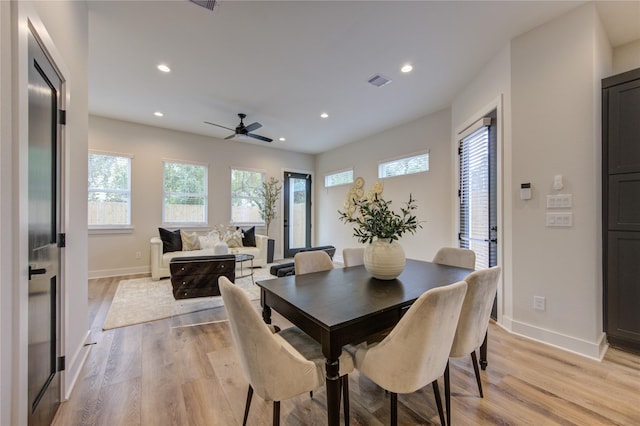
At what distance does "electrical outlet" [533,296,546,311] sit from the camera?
2473 mm

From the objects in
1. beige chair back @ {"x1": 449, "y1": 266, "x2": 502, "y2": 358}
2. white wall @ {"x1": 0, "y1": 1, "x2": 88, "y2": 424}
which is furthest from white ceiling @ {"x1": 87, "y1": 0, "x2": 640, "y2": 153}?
beige chair back @ {"x1": 449, "y1": 266, "x2": 502, "y2": 358}

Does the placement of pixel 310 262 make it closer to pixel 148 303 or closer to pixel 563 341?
pixel 563 341

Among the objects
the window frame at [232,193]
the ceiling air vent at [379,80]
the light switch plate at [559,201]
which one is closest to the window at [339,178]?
the window frame at [232,193]

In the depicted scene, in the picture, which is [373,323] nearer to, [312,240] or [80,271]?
[80,271]

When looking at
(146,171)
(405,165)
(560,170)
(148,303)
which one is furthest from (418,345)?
(146,171)

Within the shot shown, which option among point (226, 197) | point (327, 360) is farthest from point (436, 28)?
point (226, 197)

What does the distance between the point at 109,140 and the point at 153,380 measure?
478 cm

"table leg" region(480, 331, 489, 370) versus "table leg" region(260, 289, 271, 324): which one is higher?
"table leg" region(260, 289, 271, 324)

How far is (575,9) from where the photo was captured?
2301 mm

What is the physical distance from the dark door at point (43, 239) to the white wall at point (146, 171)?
13.0 ft

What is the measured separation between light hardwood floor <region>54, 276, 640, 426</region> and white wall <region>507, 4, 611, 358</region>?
0.30 meters

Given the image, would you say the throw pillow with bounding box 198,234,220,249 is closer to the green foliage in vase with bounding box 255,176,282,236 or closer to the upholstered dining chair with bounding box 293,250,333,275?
the green foliage in vase with bounding box 255,176,282,236

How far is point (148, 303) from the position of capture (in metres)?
3.49

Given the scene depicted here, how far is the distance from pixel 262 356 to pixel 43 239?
4.59 feet
